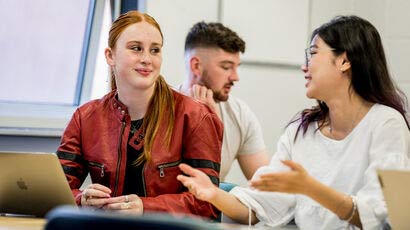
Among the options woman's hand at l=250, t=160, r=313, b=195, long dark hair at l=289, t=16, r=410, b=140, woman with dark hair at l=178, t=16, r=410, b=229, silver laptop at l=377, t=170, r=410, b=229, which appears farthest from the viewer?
long dark hair at l=289, t=16, r=410, b=140

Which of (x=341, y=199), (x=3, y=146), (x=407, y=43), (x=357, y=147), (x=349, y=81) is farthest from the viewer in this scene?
(x=407, y=43)

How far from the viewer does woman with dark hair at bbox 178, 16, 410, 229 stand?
2.09 meters

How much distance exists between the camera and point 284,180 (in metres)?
1.81

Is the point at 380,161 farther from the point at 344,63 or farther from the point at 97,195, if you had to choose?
the point at 97,195

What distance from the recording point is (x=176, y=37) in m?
3.75

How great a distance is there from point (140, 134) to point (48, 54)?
1.86m

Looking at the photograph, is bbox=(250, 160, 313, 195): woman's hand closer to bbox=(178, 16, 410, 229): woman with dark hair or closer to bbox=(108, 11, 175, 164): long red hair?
bbox=(178, 16, 410, 229): woman with dark hair

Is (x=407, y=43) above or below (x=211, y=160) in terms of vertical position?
above

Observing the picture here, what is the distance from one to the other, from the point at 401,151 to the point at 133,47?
0.96 meters

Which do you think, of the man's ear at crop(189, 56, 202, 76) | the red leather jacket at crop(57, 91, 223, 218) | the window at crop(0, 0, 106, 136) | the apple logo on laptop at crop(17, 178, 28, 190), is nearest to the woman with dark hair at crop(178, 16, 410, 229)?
the red leather jacket at crop(57, 91, 223, 218)

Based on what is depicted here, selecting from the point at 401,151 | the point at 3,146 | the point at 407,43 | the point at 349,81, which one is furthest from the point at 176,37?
the point at 401,151

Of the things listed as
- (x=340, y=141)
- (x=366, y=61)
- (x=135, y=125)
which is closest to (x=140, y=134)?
(x=135, y=125)

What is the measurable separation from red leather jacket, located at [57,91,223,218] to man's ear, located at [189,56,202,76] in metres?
1.03

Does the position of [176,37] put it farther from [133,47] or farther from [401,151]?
[401,151]
